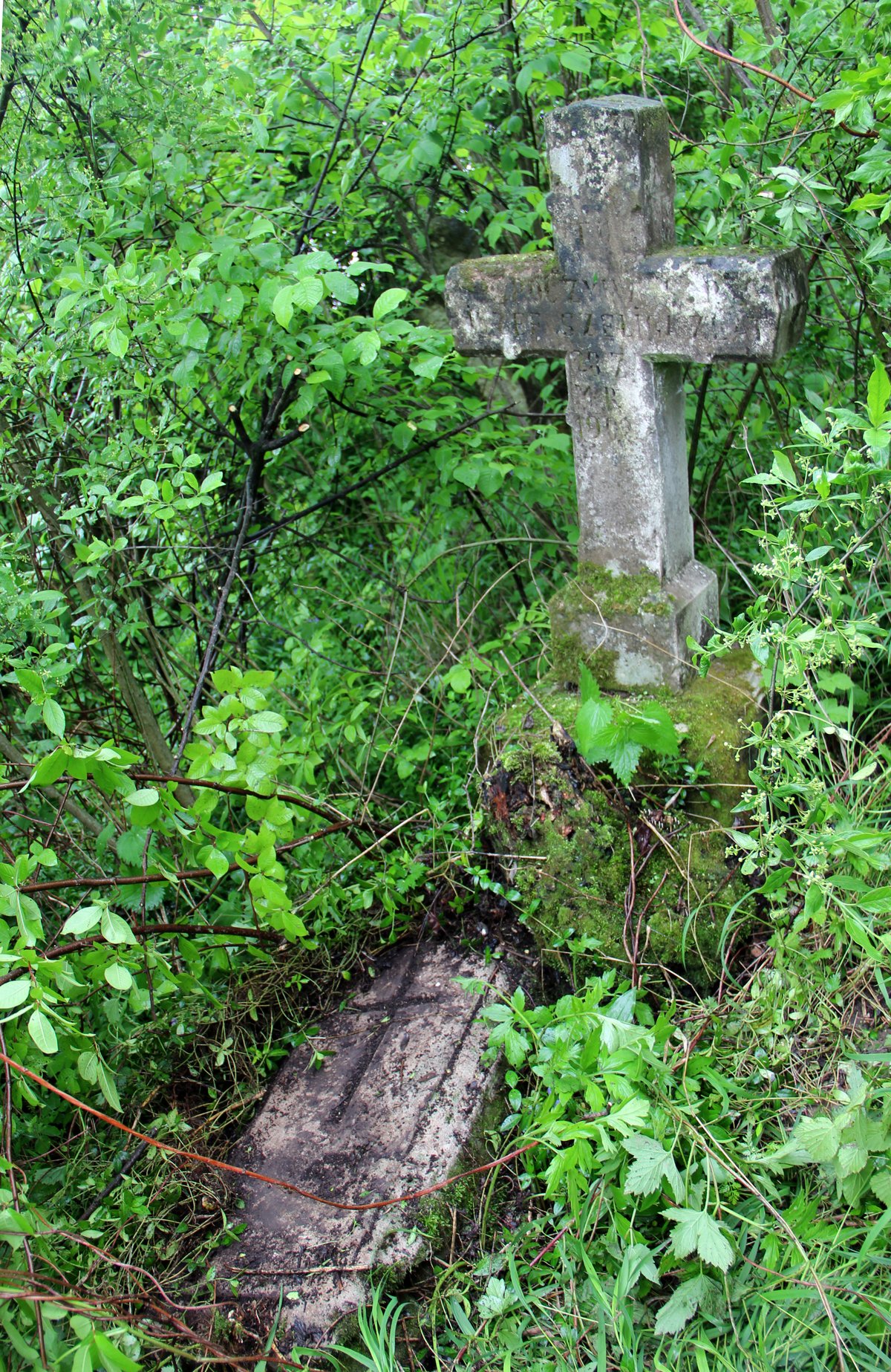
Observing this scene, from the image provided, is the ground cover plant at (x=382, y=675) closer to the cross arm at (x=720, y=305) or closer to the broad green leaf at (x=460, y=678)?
the broad green leaf at (x=460, y=678)

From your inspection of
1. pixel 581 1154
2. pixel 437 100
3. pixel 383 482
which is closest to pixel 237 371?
pixel 383 482

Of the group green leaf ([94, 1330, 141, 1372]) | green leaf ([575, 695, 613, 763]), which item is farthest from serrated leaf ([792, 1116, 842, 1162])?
green leaf ([94, 1330, 141, 1372])

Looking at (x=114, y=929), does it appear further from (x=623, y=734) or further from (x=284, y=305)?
(x=284, y=305)

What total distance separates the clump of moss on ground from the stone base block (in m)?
0.12

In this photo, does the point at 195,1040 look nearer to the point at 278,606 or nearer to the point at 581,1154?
the point at 581,1154

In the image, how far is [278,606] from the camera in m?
3.63

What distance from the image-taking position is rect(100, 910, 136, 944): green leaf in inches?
67.1

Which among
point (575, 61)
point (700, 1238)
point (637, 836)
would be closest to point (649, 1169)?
point (700, 1238)

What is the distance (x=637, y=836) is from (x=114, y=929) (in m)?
1.22

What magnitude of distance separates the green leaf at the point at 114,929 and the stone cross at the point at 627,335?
1381mm

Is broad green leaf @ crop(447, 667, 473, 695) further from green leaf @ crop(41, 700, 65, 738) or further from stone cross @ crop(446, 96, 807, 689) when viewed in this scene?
green leaf @ crop(41, 700, 65, 738)

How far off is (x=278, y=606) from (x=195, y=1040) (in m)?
1.66

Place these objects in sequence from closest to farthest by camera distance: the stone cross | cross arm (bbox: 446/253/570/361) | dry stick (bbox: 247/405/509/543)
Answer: the stone cross < cross arm (bbox: 446/253/570/361) < dry stick (bbox: 247/405/509/543)

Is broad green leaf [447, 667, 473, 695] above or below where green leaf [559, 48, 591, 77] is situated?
below
